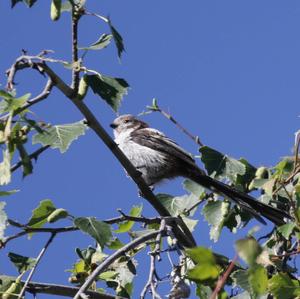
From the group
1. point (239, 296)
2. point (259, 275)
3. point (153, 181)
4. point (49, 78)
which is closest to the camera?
point (259, 275)

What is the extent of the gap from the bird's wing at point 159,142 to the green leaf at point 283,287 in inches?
138

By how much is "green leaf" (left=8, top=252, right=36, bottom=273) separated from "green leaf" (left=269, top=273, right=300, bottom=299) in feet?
3.87

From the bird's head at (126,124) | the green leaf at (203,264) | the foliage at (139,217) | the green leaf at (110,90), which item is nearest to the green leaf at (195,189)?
the foliage at (139,217)

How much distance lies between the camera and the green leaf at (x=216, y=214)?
14.4ft

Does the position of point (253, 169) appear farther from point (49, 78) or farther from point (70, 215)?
point (49, 78)

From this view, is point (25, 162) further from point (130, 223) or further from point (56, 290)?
point (130, 223)

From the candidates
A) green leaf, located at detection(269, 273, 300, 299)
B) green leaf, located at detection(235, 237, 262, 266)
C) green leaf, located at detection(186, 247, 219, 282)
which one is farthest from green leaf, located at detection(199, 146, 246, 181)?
green leaf, located at detection(235, 237, 262, 266)

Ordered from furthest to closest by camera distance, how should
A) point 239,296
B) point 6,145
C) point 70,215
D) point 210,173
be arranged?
point 210,173 < point 239,296 < point 70,215 < point 6,145

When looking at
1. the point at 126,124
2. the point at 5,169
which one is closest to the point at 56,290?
the point at 5,169

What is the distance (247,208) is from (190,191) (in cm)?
34

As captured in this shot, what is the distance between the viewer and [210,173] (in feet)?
14.3

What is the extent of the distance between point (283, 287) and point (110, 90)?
3.80ft

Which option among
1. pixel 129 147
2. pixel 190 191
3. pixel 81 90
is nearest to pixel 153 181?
pixel 129 147

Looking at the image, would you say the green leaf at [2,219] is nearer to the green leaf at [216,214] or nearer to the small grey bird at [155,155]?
the green leaf at [216,214]
